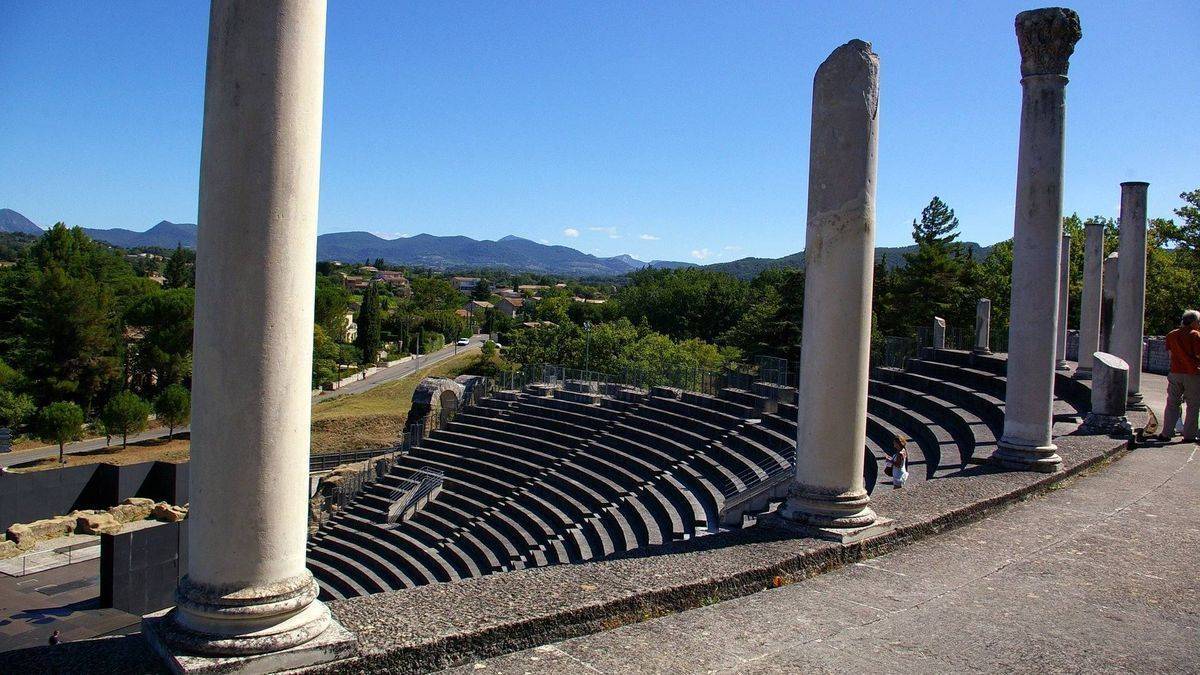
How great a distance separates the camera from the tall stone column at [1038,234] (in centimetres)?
952

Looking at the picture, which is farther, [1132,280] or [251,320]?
[1132,280]

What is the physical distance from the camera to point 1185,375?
11.5 metres

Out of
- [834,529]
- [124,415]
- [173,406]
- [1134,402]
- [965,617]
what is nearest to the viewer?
[965,617]

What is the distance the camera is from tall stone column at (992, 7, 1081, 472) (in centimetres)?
952

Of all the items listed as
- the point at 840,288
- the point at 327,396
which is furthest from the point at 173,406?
the point at 840,288

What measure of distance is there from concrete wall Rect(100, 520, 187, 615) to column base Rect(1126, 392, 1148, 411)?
62.7ft

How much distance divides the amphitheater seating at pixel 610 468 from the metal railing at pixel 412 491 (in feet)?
0.94

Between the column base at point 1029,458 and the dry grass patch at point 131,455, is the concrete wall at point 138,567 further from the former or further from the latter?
the dry grass patch at point 131,455

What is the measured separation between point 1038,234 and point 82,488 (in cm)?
3161

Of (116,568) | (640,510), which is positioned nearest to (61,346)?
(116,568)

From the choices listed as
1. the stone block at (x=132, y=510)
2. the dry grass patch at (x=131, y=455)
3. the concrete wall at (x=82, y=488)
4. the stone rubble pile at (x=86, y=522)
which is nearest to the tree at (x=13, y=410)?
the dry grass patch at (x=131, y=455)

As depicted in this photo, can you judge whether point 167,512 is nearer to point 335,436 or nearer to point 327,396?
point 335,436

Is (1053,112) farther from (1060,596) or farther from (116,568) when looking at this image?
(116,568)

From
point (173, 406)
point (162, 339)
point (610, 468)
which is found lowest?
point (173, 406)
